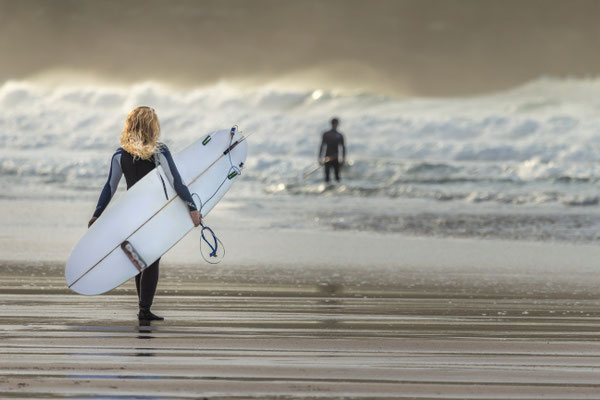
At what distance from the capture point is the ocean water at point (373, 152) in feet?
47.4

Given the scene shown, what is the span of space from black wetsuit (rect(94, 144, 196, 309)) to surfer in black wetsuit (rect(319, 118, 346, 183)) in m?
14.1

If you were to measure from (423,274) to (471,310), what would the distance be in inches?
75.1

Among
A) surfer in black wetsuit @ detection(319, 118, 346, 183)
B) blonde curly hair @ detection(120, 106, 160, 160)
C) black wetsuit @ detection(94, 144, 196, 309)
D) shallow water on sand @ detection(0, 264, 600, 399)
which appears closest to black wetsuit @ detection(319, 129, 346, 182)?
surfer in black wetsuit @ detection(319, 118, 346, 183)

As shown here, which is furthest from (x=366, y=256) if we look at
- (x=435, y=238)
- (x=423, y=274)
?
(x=435, y=238)

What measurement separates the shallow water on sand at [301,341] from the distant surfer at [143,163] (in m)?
0.19

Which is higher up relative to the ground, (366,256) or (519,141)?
(519,141)

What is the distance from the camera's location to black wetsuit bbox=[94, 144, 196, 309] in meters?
5.58

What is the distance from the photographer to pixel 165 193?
583 centimetres

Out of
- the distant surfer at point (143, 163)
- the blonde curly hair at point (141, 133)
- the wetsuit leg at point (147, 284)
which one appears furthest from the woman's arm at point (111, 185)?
the wetsuit leg at point (147, 284)

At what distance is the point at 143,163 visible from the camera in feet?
18.8

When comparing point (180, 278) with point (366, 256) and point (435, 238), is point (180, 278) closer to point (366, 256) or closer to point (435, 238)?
point (366, 256)

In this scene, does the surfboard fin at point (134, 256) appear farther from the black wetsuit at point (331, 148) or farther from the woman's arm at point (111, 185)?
the black wetsuit at point (331, 148)

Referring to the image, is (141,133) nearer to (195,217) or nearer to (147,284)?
(195,217)

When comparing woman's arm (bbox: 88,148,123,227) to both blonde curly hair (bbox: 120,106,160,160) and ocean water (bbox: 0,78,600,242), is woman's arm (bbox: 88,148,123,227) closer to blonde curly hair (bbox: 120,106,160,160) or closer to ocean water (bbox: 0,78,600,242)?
blonde curly hair (bbox: 120,106,160,160)
